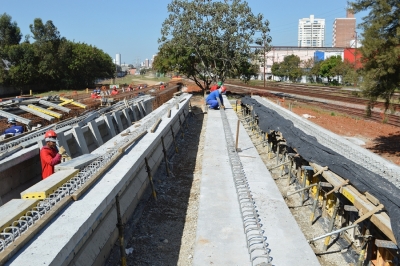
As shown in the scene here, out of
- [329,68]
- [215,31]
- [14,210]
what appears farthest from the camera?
[329,68]

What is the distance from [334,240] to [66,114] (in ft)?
40.3

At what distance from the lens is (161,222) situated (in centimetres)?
685

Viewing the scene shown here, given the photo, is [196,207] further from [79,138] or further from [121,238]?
[79,138]

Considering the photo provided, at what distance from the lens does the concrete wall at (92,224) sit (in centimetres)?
344

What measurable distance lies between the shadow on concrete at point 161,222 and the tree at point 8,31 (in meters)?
58.5

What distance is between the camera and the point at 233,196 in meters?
6.37

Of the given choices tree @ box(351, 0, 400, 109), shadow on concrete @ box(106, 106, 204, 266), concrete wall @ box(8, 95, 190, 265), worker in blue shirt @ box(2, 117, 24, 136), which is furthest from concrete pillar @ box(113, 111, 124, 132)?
tree @ box(351, 0, 400, 109)

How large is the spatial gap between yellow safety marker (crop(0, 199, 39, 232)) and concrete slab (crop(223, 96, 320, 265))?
2639 mm

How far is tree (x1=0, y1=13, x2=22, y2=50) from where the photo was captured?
59.5 meters

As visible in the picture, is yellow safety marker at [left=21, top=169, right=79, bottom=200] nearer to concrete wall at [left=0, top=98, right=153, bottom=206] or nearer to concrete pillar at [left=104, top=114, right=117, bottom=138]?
concrete wall at [left=0, top=98, right=153, bottom=206]

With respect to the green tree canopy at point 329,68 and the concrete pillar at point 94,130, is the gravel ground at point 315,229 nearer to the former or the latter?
the concrete pillar at point 94,130

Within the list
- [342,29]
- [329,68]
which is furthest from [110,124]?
[342,29]

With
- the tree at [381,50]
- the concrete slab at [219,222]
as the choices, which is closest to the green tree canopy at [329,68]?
the tree at [381,50]

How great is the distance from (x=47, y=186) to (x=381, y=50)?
36.9 feet
